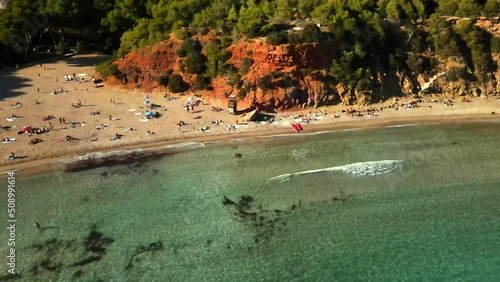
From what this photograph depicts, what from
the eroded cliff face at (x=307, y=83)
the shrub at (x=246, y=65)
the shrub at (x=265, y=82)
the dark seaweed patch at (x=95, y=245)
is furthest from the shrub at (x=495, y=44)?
the dark seaweed patch at (x=95, y=245)

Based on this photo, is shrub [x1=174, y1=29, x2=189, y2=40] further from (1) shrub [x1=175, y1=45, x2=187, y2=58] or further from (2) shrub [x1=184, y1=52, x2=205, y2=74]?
(2) shrub [x1=184, y1=52, x2=205, y2=74]

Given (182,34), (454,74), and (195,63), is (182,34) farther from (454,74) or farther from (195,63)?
(454,74)

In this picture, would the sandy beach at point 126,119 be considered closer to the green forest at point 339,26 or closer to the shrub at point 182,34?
the green forest at point 339,26

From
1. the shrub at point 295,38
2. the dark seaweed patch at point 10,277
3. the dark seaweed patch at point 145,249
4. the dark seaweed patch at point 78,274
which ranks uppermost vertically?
the shrub at point 295,38

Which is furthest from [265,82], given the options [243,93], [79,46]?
[79,46]

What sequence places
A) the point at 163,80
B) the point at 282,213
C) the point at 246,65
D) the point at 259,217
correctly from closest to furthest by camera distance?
the point at 259,217
the point at 282,213
the point at 246,65
the point at 163,80

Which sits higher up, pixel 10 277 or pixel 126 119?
pixel 126 119
